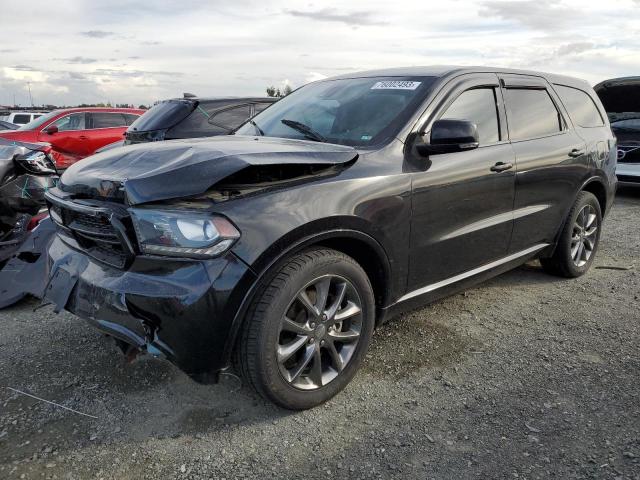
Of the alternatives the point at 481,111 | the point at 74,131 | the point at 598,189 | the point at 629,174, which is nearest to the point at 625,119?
the point at 629,174

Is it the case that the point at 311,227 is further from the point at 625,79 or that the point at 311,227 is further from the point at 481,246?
the point at 625,79

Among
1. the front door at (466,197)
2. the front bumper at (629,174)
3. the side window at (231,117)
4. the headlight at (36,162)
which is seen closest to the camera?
the front door at (466,197)

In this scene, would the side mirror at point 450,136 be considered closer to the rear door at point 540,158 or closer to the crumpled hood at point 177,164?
the crumpled hood at point 177,164

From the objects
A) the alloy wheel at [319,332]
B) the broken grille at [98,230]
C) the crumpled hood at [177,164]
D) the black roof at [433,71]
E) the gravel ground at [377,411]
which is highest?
the black roof at [433,71]

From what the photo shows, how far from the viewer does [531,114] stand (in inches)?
162

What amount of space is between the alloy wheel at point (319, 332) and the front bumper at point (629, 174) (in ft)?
26.6

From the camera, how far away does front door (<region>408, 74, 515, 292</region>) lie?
3.19 m

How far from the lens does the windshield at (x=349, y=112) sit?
129 inches

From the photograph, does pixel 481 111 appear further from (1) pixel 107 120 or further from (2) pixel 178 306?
(1) pixel 107 120

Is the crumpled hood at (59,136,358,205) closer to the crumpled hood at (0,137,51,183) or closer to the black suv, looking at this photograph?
the black suv

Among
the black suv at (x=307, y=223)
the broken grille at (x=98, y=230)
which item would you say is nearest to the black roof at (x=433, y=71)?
the black suv at (x=307, y=223)

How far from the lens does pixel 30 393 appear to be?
2.98 meters

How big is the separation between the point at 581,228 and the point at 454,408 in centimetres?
269

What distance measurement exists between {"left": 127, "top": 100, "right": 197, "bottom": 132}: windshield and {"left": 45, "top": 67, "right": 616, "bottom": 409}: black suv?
354 centimetres
